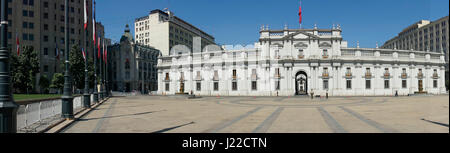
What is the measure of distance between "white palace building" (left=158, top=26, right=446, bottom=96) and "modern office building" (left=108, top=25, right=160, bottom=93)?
116ft

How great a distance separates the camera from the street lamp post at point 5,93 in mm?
5793

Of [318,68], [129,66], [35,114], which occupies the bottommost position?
[35,114]

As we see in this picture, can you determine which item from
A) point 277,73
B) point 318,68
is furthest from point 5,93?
point 318,68

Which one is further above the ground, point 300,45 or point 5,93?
point 300,45

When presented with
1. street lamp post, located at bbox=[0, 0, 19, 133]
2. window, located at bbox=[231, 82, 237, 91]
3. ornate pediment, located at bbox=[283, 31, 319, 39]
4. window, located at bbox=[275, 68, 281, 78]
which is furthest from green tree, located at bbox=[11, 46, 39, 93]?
ornate pediment, located at bbox=[283, 31, 319, 39]

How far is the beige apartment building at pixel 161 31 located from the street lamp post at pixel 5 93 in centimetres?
8480

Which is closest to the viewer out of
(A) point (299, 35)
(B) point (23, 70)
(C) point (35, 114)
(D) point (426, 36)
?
(C) point (35, 114)

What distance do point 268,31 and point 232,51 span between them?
29.0 ft

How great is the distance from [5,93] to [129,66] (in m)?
80.5

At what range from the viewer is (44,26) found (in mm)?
59594

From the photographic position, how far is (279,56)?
5134 centimetres

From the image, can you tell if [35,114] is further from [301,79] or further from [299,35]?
[301,79]

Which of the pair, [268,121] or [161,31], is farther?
[161,31]
